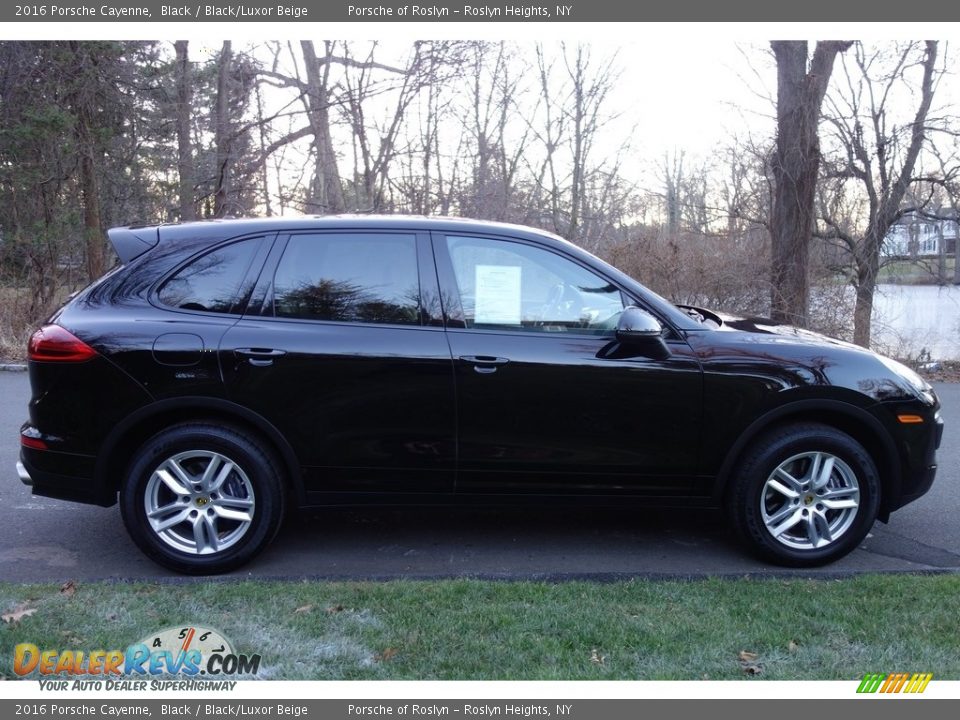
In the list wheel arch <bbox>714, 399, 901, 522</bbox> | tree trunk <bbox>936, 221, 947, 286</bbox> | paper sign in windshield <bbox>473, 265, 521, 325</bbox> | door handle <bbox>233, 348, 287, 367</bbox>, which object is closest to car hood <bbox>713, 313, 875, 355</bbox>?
wheel arch <bbox>714, 399, 901, 522</bbox>

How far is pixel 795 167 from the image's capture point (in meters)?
12.6

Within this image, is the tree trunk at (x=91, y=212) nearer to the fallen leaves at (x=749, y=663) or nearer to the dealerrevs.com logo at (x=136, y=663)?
the dealerrevs.com logo at (x=136, y=663)

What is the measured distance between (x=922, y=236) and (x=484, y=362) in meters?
13.3

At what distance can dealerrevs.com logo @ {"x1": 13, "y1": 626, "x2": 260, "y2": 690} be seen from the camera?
3.17 meters

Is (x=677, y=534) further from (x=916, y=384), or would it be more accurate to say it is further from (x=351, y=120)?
(x=351, y=120)

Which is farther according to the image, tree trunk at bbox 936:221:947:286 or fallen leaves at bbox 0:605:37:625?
tree trunk at bbox 936:221:947:286

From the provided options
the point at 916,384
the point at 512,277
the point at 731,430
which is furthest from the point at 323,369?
the point at 916,384

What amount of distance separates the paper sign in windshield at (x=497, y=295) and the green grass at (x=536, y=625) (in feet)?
4.56

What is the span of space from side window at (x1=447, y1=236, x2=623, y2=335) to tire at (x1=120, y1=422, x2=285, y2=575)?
141cm

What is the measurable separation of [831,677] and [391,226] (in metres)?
3.04

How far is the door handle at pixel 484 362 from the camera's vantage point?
4211 mm

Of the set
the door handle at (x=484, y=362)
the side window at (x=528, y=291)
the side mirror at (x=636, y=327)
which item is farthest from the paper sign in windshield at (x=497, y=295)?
the side mirror at (x=636, y=327)

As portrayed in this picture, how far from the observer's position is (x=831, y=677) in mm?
3174

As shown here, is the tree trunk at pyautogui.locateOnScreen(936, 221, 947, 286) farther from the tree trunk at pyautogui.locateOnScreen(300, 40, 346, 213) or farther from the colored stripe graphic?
the colored stripe graphic
